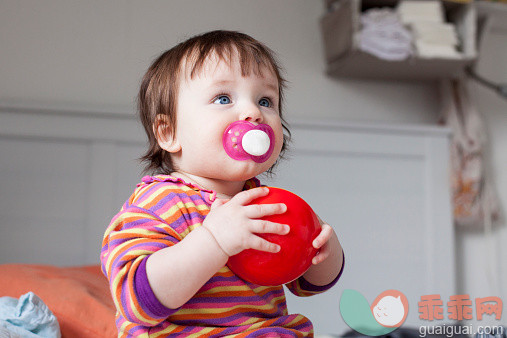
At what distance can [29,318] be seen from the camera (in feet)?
3.53

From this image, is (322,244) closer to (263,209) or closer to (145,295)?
(263,209)

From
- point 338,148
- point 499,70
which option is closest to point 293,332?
point 338,148

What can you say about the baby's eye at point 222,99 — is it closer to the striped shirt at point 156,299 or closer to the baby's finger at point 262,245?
the striped shirt at point 156,299

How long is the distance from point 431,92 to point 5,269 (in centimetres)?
209

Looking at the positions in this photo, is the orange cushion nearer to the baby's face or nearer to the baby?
the baby

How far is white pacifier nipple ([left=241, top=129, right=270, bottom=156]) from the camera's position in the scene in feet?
2.69

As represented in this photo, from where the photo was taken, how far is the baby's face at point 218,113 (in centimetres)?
86

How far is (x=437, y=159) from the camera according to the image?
101 inches

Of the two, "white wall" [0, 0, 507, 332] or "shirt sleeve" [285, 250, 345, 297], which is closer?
"shirt sleeve" [285, 250, 345, 297]

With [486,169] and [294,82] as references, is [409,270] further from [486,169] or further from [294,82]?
[294,82]
